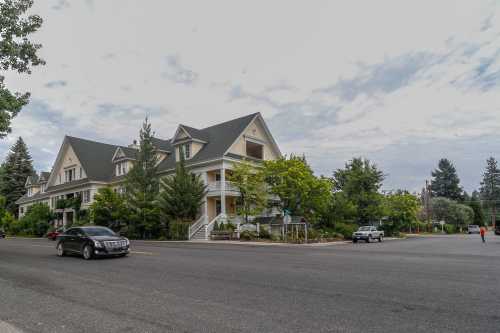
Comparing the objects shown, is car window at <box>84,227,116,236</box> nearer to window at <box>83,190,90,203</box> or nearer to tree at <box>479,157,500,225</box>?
window at <box>83,190,90,203</box>

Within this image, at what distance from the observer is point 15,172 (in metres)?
A: 70.0

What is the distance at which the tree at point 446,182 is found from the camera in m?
91.7

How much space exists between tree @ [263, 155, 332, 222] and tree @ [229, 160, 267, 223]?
0.76 metres

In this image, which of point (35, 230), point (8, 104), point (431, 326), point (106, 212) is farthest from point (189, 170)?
point (431, 326)

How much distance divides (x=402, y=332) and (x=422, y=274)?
20.9 ft

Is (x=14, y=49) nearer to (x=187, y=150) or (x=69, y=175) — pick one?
(x=187, y=150)

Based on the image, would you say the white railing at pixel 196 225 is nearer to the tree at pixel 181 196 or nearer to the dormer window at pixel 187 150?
the tree at pixel 181 196

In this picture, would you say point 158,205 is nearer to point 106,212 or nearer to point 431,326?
point 106,212

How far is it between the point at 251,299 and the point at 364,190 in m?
35.7

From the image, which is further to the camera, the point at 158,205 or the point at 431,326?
the point at 158,205

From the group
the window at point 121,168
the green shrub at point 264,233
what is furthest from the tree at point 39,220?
the green shrub at point 264,233


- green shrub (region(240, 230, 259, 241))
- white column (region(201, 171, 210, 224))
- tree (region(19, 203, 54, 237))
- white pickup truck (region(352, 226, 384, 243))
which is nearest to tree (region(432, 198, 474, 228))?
white pickup truck (region(352, 226, 384, 243))

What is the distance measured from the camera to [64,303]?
7168 millimetres

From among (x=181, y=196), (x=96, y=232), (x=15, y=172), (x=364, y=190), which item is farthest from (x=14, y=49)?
(x=15, y=172)
